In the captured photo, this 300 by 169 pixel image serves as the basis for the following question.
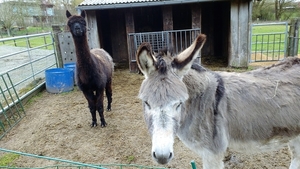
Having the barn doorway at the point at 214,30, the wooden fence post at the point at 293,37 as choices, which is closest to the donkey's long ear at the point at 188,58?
the wooden fence post at the point at 293,37

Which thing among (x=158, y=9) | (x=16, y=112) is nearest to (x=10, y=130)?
(x=16, y=112)

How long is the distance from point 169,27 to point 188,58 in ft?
20.2

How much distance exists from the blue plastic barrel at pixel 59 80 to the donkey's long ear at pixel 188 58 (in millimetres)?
4994

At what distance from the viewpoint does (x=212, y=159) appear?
2.03 m

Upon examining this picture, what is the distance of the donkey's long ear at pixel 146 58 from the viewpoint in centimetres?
151

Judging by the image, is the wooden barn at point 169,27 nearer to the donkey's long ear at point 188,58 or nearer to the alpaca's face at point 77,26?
the alpaca's face at point 77,26

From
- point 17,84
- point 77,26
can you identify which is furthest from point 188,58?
point 17,84

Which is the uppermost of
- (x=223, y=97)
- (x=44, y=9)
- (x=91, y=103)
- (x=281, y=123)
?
(x=44, y=9)

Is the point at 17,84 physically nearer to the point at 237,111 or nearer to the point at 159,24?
the point at 237,111

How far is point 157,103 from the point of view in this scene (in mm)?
1488

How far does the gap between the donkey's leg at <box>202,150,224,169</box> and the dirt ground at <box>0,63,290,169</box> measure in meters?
0.88

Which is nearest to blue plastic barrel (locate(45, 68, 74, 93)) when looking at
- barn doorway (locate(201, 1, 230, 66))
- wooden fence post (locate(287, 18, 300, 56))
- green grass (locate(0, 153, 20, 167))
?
green grass (locate(0, 153, 20, 167))

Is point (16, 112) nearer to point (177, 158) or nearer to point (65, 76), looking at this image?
point (65, 76)

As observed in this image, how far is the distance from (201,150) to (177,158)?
1151 millimetres
